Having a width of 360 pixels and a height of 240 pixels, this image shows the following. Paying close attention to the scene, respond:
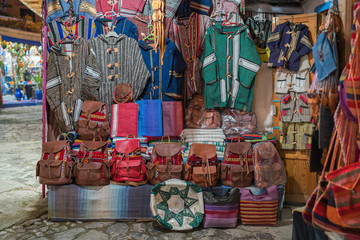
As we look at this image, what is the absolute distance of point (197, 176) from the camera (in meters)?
3.46

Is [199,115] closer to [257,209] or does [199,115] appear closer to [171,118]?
[171,118]

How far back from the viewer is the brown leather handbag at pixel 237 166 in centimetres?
348

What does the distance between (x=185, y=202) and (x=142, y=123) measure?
1120mm

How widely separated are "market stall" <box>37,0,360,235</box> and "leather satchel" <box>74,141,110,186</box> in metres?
0.01

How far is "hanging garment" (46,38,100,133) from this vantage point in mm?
4082

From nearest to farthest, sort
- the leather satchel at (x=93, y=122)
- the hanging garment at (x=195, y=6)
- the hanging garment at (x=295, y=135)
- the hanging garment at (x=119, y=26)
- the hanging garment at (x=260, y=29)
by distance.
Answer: the leather satchel at (x=93, y=122)
the hanging garment at (x=295, y=135)
the hanging garment at (x=119, y=26)
the hanging garment at (x=195, y=6)
the hanging garment at (x=260, y=29)

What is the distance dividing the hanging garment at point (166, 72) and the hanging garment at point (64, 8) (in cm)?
89

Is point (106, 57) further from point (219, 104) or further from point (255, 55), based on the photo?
Result: point (255, 55)

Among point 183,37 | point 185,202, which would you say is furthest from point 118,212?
point 183,37

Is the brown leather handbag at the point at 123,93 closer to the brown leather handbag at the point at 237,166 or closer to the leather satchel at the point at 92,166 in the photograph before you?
the leather satchel at the point at 92,166

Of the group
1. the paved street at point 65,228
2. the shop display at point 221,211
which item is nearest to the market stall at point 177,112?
the shop display at point 221,211

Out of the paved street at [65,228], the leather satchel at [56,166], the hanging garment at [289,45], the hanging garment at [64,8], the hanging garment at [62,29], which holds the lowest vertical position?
the paved street at [65,228]

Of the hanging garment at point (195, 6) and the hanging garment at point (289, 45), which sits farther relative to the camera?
the hanging garment at point (195, 6)

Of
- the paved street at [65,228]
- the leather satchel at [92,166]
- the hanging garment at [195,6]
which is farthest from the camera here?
the hanging garment at [195,6]
